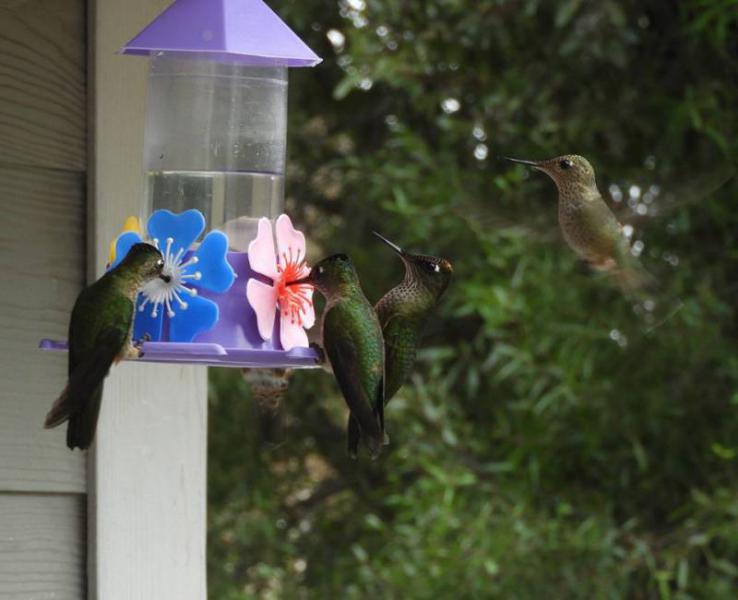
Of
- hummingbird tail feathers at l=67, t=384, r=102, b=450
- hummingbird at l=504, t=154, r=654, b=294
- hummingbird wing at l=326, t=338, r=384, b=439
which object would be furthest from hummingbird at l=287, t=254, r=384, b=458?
hummingbird at l=504, t=154, r=654, b=294

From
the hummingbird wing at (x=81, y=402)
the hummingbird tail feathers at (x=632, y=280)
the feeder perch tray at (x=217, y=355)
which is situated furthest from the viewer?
the hummingbird tail feathers at (x=632, y=280)

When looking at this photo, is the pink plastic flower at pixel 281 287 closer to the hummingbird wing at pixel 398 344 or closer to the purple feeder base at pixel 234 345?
the purple feeder base at pixel 234 345

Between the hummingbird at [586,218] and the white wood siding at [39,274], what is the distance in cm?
78

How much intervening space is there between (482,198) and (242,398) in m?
1.15

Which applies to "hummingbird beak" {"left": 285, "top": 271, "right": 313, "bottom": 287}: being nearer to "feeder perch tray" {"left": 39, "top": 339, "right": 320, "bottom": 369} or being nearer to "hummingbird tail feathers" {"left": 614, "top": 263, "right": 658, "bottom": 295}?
"feeder perch tray" {"left": 39, "top": 339, "right": 320, "bottom": 369}

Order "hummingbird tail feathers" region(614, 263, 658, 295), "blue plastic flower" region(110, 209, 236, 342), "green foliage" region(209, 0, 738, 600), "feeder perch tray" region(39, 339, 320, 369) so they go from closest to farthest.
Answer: "feeder perch tray" region(39, 339, 320, 369)
"blue plastic flower" region(110, 209, 236, 342)
"hummingbird tail feathers" region(614, 263, 658, 295)
"green foliage" region(209, 0, 738, 600)

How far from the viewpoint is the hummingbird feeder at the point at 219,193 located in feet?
6.34

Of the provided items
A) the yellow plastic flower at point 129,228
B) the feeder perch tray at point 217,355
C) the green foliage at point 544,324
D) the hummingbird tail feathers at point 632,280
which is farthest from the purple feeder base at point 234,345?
the green foliage at point 544,324

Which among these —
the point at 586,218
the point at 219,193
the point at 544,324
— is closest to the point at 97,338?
the point at 219,193

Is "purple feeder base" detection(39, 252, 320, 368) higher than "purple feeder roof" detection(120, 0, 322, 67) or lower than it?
lower

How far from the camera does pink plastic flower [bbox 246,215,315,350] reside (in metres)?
2.02

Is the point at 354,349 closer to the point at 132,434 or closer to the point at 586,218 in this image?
the point at 132,434

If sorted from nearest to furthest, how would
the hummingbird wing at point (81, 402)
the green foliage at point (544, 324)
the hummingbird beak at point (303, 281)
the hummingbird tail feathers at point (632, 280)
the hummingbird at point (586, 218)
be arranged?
1. the hummingbird wing at point (81, 402)
2. the hummingbird beak at point (303, 281)
3. the hummingbird at point (586, 218)
4. the hummingbird tail feathers at point (632, 280)
5. the green foliage at point (544, 324)

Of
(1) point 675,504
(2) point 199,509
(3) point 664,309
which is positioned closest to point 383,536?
(1) point 675,504
